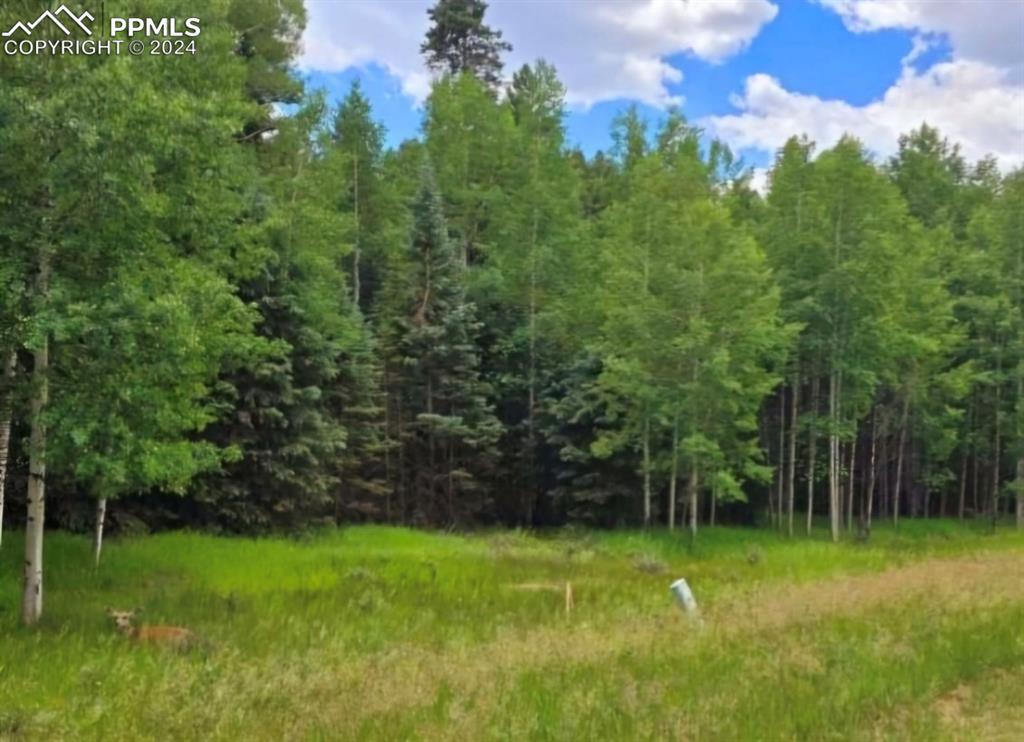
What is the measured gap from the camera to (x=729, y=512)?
34.7 m

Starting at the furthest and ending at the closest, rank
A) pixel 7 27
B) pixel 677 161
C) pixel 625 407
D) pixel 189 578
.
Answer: pixel 677 161 → pixel 625 407 → pixel 189 578 → pixel 7 27

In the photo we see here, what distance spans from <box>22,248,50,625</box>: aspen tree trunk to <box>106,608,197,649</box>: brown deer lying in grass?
2.96 ft

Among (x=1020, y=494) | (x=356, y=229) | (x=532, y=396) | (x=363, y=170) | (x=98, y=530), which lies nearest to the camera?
(x=98, y=530)

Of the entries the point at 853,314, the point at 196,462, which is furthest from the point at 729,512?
the point at 196,462

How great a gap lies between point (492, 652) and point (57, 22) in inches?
339

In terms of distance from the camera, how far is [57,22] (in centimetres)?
993

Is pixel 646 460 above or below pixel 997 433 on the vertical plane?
below

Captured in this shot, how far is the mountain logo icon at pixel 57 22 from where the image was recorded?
9.84m

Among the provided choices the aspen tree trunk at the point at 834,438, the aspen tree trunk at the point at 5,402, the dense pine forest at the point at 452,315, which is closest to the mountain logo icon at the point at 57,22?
the dense pine forest at the point at 452,315

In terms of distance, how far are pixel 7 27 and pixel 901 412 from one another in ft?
104

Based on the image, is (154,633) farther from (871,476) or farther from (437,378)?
(871,476)

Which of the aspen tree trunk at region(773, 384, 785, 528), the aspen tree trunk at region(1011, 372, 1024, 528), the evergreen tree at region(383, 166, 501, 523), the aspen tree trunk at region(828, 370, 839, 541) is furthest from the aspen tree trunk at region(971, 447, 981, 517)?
the evergreen tree at region(383, 166, 501, 523)

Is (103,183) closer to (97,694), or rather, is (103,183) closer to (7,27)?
(7,27)

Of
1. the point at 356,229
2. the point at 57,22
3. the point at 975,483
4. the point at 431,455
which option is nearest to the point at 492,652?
the point at 57,22
